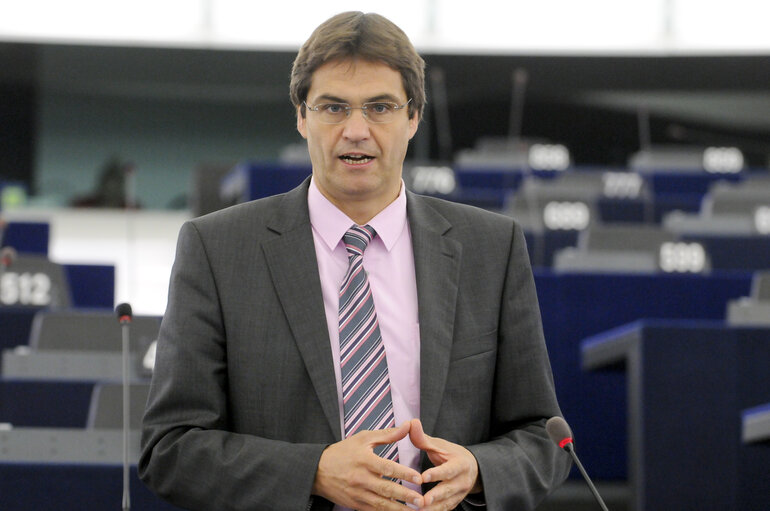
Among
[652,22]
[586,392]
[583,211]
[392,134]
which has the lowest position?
[586,392]

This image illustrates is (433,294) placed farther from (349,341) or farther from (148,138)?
(148,138)

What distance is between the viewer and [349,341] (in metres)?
1.88

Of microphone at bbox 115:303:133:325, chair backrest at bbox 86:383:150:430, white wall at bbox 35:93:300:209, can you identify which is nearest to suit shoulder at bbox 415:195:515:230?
microphone at bbox 115:303:133:325

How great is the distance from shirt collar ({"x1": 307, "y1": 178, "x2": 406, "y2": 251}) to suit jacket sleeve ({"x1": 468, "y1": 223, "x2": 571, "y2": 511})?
181mm

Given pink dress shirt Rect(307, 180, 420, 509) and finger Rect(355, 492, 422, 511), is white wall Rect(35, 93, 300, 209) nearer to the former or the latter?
pink dress shirt Rect(307, 180, 420, 509)

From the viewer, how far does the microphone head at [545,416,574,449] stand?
1817 millimetres

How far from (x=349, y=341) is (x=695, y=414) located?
7.36 feet

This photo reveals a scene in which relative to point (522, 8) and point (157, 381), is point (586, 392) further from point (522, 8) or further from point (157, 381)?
point (522, 8)

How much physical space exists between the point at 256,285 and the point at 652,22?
1033 centimetres

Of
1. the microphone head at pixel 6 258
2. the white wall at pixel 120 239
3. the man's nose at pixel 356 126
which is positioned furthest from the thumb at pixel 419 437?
the white wall at pixel 120 239

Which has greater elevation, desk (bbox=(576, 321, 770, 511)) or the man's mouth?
the man's mouth

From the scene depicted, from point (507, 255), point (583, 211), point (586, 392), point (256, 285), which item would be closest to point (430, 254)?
point (507, 255)

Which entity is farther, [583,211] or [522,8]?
[522,8]

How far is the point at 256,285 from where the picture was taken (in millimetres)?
1905
